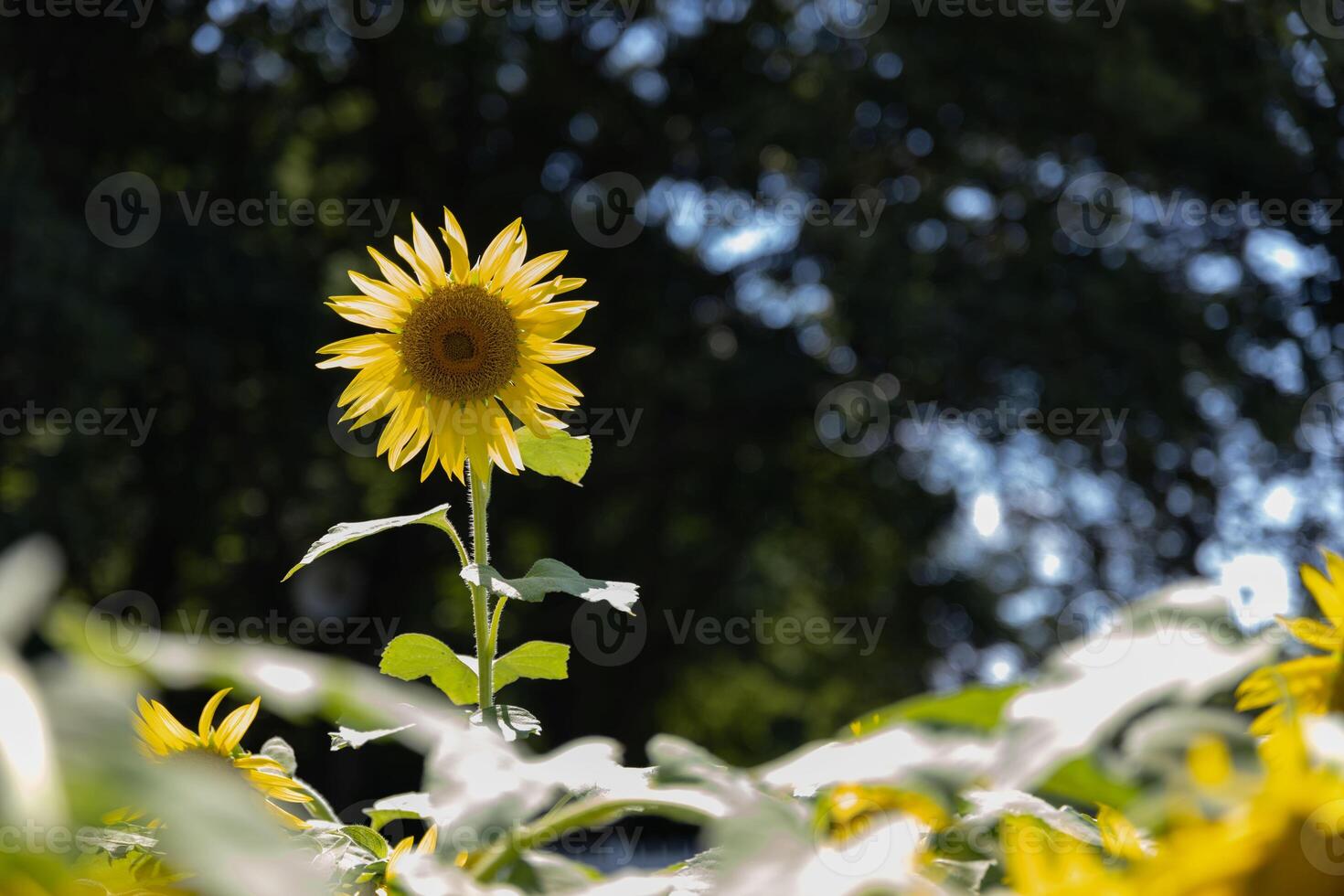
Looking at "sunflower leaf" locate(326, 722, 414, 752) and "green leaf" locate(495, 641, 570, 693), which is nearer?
"sunflower leaf" locate(326, 722, 414, 752)

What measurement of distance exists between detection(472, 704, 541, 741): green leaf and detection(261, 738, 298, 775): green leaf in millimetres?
156

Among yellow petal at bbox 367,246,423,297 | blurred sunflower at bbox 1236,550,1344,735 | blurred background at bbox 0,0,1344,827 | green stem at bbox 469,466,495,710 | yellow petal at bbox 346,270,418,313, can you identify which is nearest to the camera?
blurred sunflower at bbox 1236,550,1344,735

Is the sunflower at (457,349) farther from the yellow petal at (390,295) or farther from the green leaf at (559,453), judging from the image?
the green leaf at (559,453)

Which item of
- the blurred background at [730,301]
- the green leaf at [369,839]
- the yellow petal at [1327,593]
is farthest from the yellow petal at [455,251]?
the blurred background at [730,301]

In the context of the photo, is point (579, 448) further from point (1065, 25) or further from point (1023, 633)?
point (1023, 633)

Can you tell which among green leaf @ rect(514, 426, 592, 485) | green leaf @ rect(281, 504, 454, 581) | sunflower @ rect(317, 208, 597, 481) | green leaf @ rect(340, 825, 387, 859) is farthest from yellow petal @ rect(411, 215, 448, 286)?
green leaf @ rect(340, 825, 387, 859)

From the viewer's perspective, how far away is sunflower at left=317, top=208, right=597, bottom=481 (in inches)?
48.8

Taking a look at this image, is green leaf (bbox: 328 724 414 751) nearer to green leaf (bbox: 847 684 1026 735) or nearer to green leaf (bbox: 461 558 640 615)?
green leaf (bbox: 461 558 640 615)

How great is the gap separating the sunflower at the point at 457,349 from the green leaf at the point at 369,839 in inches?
22.9

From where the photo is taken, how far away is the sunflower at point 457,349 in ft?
4.06

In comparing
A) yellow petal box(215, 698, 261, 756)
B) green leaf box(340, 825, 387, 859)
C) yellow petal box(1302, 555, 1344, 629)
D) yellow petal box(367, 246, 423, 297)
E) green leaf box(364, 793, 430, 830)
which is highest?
yellow petal box(367, 246, 423, 297)

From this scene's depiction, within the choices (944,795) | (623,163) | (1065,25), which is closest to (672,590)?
(623,163)

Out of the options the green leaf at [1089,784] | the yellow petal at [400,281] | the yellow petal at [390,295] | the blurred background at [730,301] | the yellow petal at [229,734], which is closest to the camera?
the green leaf at [1089,784]

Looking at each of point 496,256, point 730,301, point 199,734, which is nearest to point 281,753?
point 199,734
